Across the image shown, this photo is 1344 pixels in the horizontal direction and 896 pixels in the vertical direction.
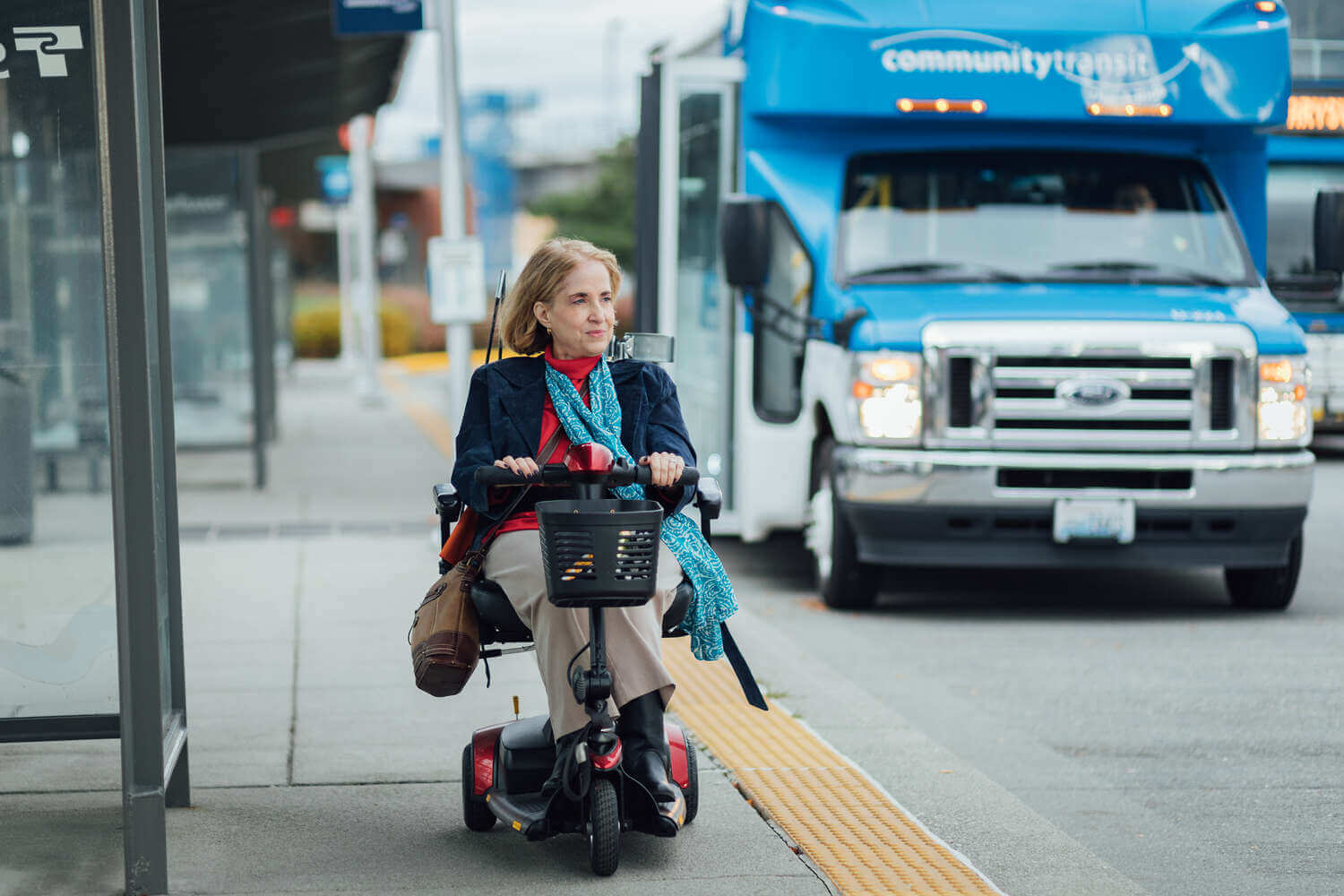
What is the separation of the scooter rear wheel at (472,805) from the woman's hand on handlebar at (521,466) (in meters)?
0.87

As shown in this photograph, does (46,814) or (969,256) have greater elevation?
(969,256)

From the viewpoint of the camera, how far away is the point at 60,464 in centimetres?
779

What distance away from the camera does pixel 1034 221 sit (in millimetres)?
9492

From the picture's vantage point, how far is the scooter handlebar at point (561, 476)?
457 cm

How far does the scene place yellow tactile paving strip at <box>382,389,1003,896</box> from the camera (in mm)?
4617

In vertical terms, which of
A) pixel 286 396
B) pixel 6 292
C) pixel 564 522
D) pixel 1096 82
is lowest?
pixel 286 396

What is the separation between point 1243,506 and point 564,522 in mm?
5353

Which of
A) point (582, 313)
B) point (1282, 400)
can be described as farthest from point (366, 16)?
point (582, 313)

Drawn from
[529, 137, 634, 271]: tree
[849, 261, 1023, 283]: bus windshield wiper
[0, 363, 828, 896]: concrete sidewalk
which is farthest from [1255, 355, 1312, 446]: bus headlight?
[529, 137, 634, 271]: tree

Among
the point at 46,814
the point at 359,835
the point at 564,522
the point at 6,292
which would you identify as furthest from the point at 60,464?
the point at 564,522

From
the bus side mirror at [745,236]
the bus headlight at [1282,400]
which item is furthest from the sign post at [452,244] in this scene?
the bus headlight at [1282,400]

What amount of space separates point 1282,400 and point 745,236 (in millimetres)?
2730

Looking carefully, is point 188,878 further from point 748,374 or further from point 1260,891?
point 748,374

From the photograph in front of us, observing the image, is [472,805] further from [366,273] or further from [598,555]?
[366,273]
